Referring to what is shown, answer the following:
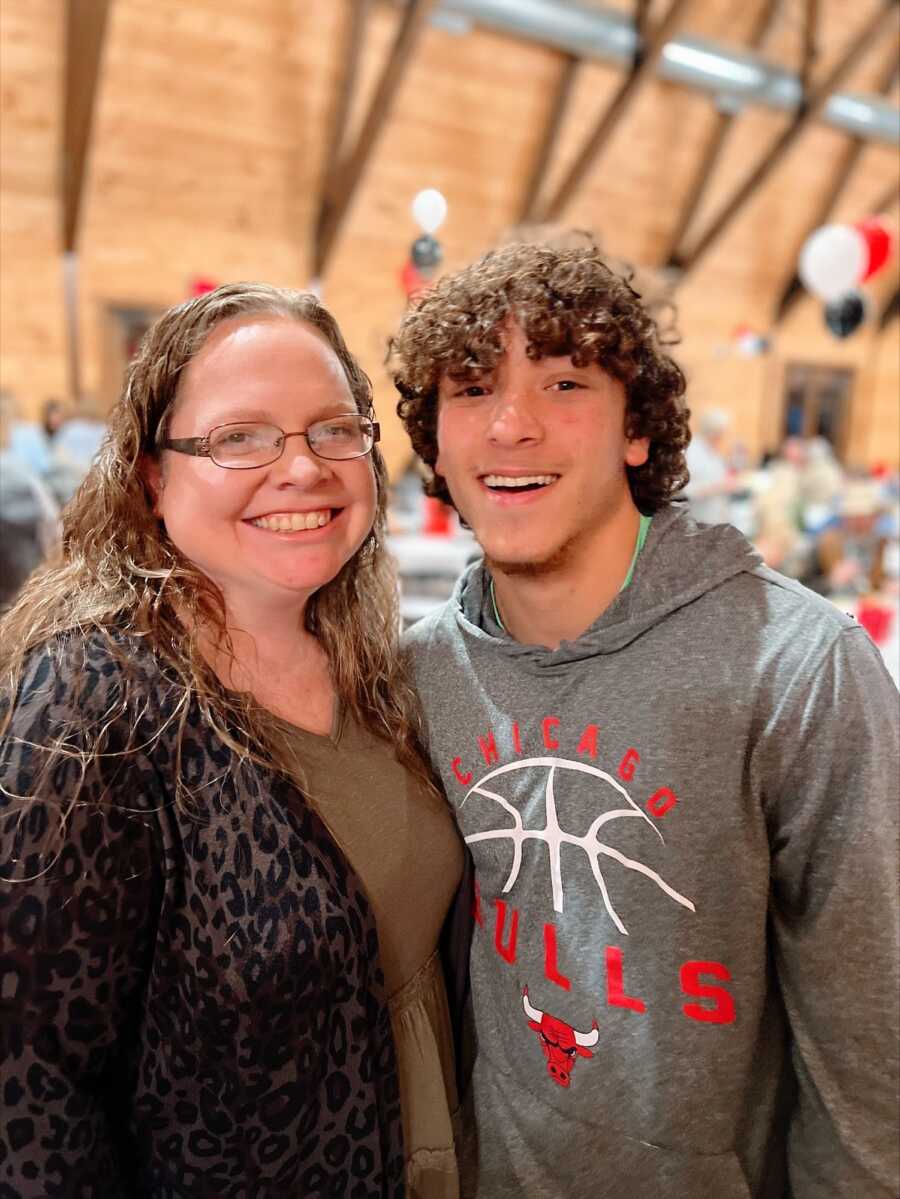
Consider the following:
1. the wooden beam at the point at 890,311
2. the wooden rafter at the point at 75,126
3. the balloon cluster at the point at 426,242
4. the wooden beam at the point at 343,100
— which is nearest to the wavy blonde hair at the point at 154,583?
the balloon cluster at the point at 426,242

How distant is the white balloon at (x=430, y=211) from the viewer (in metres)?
2.72

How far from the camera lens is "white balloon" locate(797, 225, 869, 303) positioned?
17.4 feet

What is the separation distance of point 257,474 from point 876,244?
5276mm

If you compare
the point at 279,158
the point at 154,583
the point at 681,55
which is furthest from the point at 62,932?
the point at 681,55

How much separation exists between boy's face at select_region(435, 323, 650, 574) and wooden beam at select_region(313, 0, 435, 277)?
531cm

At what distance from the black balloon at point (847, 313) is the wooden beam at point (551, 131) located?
8.37 feet

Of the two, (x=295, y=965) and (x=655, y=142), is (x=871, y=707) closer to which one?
(x=295, y=965)

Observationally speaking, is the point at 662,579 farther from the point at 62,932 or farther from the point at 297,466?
the point at 62,932

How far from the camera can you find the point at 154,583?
120 cm

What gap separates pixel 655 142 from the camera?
7941 mm

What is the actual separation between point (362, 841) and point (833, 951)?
0.59 meters

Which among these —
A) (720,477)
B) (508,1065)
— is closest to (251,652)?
(508,1065)

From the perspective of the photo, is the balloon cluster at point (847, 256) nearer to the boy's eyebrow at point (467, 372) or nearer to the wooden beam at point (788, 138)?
the wooden beam at point (788, 138)

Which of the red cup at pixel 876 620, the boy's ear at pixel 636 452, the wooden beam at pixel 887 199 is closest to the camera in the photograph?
the boy's ear at pixel 636 452
